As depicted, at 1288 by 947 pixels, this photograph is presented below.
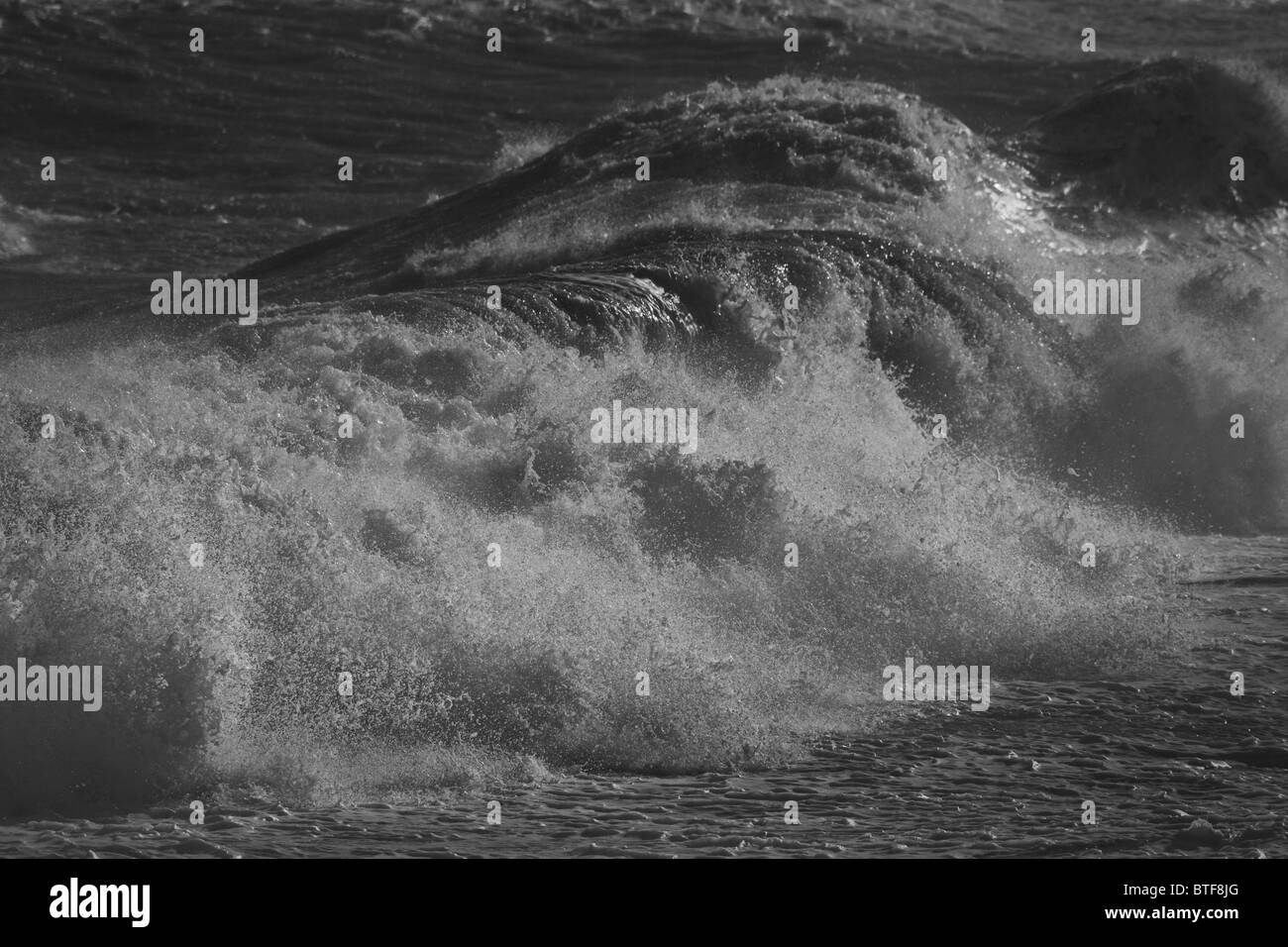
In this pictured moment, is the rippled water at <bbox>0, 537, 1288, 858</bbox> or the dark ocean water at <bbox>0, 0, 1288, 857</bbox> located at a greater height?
the dark ocean water at <bbox>0, 0, 1288, 857</bbox>

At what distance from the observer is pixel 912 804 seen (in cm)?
607

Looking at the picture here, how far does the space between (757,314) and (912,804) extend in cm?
555

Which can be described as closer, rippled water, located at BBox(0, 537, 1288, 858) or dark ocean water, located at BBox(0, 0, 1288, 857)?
rippled water, located at BBox(0, 537, 1288, 858)

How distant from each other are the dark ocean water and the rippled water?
0.07 feet

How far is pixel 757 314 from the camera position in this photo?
11148 mm

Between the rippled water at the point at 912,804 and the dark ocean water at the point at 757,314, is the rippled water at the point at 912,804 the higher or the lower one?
the lower one

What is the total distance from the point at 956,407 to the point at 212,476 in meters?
6.02

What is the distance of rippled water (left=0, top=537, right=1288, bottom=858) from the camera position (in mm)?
5598

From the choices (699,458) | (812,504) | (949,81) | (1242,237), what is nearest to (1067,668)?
(812,504)

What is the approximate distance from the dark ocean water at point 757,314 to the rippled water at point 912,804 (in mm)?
22

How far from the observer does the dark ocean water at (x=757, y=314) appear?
616cm

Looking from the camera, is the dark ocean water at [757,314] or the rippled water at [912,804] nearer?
the rippled water at [912,804]

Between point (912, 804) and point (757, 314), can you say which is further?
point (757, 314)

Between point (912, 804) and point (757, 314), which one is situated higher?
point (757, 314)
